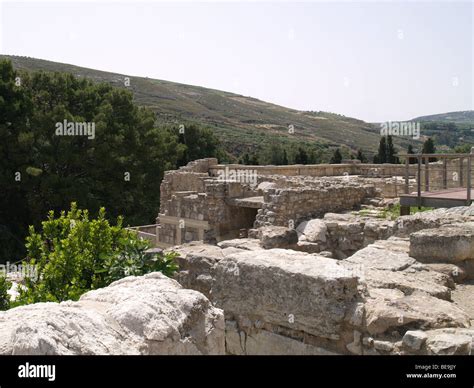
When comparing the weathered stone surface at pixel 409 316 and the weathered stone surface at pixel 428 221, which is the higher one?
the weathered stone surface at pixel 428 221

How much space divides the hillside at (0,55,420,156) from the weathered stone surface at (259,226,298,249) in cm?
5409

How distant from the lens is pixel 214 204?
13227 millimetres

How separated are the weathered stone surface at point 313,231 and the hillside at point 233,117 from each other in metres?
53.5

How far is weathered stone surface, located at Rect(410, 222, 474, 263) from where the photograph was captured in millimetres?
5930

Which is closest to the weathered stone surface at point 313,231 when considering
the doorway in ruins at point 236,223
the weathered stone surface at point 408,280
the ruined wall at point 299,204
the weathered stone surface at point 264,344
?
the ruined wall at point 299,204

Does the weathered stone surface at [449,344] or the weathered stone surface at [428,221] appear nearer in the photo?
the weathered stone surface at [449,344]

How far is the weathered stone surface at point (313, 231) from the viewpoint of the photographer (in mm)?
9875

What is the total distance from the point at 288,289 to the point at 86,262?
3.23 meters

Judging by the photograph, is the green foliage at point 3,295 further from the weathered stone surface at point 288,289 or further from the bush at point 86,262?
the weathered stone surface at point 288,289

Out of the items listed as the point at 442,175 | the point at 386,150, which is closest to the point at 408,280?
the point at 442,175

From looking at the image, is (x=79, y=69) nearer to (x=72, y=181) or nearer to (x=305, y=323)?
(x=72, y=181)
